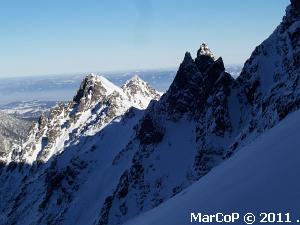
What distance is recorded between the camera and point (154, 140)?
9388cm

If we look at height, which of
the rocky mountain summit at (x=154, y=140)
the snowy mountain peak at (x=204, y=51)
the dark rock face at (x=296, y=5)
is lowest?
the rocky mountain summit at (x=154, y=140)

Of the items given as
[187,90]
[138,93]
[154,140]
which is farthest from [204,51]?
[138,93]

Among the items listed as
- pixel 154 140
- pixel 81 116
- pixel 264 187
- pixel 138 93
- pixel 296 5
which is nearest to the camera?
pixel 264 187

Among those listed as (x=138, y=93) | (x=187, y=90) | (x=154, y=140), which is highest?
(x=187, y=90)

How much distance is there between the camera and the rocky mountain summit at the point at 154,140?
70.4 metres

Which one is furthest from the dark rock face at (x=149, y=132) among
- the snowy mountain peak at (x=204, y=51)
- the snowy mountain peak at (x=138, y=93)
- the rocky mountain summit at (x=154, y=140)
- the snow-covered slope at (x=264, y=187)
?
the snow-covered slope at (x=264, y=187)

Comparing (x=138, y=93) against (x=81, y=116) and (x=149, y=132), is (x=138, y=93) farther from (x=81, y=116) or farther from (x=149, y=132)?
(x=149, y=132)

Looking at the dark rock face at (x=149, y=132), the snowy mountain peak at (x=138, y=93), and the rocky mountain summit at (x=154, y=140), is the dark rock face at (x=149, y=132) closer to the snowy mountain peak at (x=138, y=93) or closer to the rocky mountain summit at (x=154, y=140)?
the rocky mountain summit at (x=154, y=140)

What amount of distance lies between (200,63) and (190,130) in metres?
18.1

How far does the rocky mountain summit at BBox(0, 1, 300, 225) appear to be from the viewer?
231 feet

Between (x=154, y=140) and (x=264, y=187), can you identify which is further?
(x=154, y=140)

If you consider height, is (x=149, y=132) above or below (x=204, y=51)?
below

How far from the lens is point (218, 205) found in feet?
59.3

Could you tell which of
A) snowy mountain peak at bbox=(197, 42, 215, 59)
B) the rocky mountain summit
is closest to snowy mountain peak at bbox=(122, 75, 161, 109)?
the rocky mountain summit
